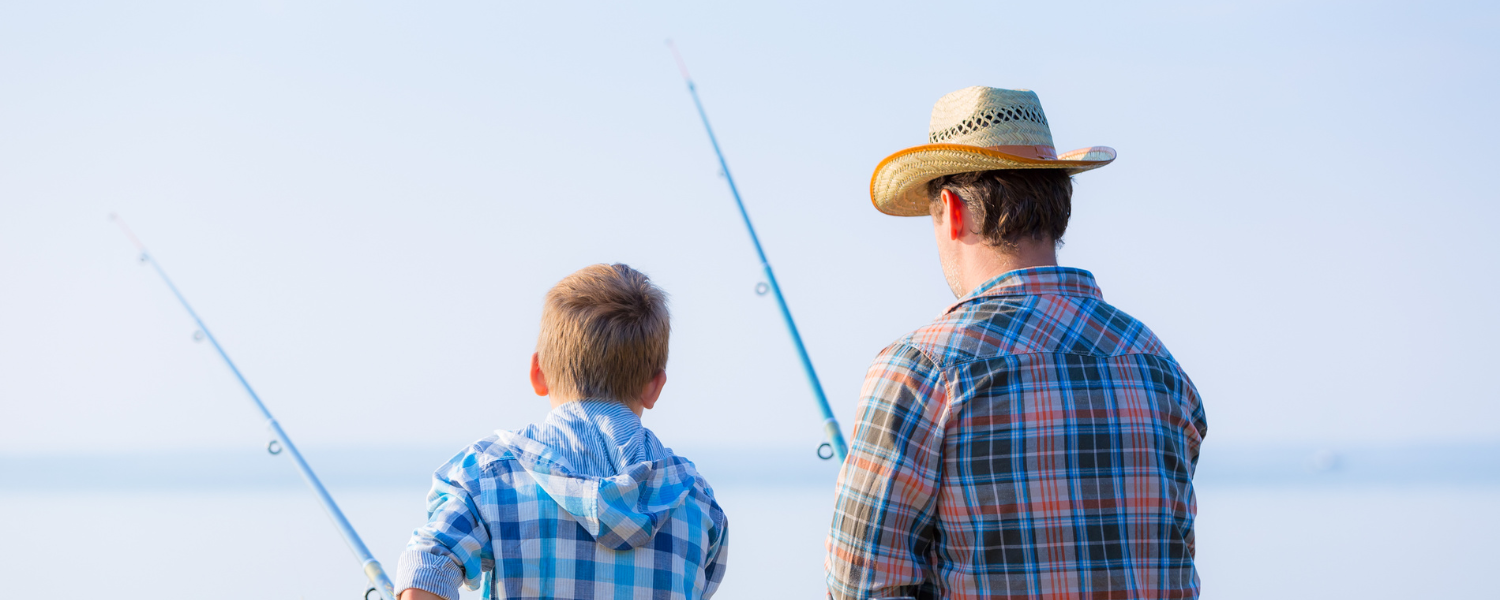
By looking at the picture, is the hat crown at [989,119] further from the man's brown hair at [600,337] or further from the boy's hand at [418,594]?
the boy's hand at [418,594]

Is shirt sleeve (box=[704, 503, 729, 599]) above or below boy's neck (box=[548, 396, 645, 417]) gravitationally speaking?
below

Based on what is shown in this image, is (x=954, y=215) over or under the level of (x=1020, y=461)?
over

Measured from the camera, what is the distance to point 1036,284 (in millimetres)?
1014

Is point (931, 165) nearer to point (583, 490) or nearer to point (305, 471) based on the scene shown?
point (583, 490)

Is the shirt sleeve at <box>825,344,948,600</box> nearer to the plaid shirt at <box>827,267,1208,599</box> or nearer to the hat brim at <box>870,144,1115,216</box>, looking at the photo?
the plaid shirt at <box>827,267,1208,599</box>

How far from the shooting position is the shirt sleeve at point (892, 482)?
3.08 feet

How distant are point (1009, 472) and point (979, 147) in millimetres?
320

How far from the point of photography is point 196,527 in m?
4.22

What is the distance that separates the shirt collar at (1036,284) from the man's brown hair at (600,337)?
1.21 ft

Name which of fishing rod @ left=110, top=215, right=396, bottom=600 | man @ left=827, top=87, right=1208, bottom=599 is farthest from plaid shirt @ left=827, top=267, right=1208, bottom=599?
fishing rod @ left=110, top=215, right=396, bottom=600

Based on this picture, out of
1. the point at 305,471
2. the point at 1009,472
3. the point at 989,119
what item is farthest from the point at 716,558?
the point at 305,471

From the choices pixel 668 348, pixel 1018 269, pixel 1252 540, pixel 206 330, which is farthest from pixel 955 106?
pixel 1252 540

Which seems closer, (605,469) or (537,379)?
(605,469)

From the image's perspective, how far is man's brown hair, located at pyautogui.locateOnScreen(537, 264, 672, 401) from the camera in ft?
3.97
